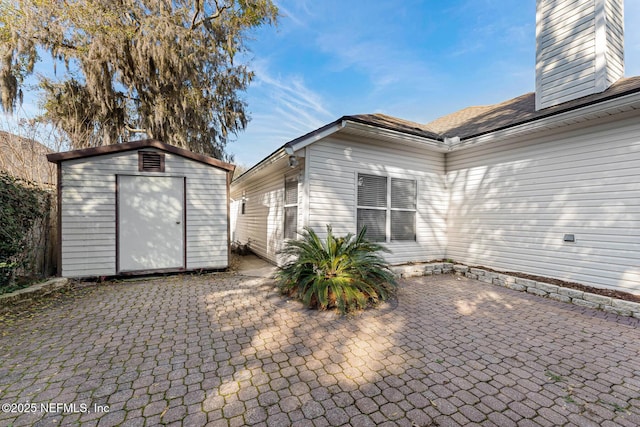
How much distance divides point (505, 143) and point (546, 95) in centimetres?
142

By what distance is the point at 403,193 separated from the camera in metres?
6.25

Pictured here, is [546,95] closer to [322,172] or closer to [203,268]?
[322,172]

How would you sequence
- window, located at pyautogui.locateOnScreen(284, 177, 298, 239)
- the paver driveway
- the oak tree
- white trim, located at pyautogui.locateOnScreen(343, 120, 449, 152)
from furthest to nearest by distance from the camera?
the oak tree, window, located at pyautogui.locateOnScreen(284, 177, 298, 239), white trim, located at pyautogui.locateOnScreen(343, 120, 449, 152), the paver driveway

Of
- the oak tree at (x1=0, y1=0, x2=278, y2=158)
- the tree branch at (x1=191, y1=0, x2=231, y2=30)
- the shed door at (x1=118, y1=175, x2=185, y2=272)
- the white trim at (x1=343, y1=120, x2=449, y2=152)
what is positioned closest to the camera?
the white trim at (x1=343, y1=120, x2=449, y2=152)

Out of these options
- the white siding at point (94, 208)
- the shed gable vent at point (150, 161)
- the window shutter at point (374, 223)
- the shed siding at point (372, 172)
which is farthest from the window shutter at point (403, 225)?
the shed gable vent at point (150, 161)

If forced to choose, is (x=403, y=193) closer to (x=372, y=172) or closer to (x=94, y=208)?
(x=372, y=172)

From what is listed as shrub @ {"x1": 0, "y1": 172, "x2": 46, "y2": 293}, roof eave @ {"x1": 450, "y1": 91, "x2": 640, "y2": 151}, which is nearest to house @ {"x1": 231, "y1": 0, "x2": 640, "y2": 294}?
roof eave @ {"x1": 450, "y1": 91, "x2": 640, "y2": 151}

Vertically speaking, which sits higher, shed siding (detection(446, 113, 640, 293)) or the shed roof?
the shed roof

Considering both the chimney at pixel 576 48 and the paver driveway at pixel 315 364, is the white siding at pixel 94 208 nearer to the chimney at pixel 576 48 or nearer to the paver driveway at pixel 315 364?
the paver driveway at pixel 315 364

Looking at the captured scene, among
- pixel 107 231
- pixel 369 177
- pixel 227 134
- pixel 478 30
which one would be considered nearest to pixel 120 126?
pixel 227 134

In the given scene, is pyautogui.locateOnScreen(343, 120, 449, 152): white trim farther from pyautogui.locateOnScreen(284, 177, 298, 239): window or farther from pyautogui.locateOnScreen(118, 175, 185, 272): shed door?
pyautogui.locateOnScreen(118, 175, 185, 272): shed door

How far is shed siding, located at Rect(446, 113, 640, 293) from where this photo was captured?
413 centimetres

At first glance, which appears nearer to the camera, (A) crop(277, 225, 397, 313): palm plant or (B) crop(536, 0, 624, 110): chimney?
(A) crop(277, 225, 397, 313): palm plant

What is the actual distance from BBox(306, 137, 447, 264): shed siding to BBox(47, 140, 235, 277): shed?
6.95 ft
